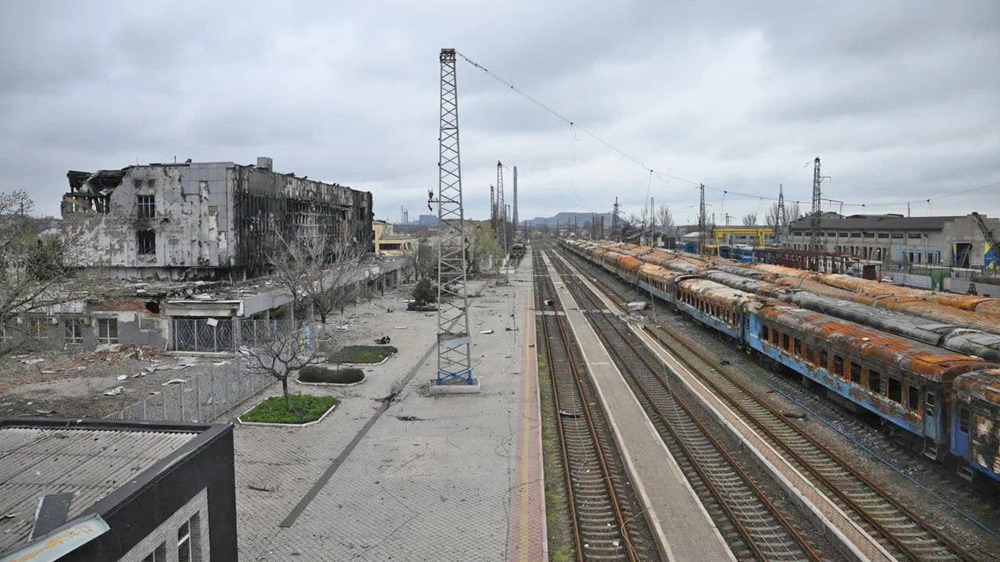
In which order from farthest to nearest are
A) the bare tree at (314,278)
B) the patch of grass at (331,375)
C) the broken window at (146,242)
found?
the broken window at (146,242), the bare tree at (314,278), the patch of grass at (331,375)

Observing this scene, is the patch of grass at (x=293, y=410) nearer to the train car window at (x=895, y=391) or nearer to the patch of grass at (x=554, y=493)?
the patch of grass at (x=554, y=493)

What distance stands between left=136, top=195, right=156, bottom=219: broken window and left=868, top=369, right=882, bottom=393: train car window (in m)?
36.4

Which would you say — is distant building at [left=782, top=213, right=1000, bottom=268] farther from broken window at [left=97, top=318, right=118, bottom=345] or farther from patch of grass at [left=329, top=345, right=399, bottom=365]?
broken window at [left=97, top=318, right=118, bottom=345]

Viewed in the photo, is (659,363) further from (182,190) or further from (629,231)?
(629,231)

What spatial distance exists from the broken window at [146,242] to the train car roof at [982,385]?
126 ft

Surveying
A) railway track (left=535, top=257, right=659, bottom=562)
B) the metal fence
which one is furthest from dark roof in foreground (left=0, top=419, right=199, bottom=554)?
railway track (left=535, top=257, right=659, bottom=562)

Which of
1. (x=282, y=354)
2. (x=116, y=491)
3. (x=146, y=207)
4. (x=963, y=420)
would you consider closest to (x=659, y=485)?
(x=963, y=420)

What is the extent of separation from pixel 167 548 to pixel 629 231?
134m

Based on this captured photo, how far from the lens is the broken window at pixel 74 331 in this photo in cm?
2950

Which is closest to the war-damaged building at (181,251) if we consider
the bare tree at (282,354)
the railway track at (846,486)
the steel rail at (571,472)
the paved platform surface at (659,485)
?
the bare tree at (282,354)

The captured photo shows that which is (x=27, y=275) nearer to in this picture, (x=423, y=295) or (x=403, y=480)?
(x=403, y=480)

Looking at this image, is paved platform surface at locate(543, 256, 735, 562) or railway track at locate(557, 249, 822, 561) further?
railway track at locate(557, 249, 822, 561)

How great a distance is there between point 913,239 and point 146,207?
70.2 meters

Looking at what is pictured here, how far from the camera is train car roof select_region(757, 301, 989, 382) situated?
45.9 ft
